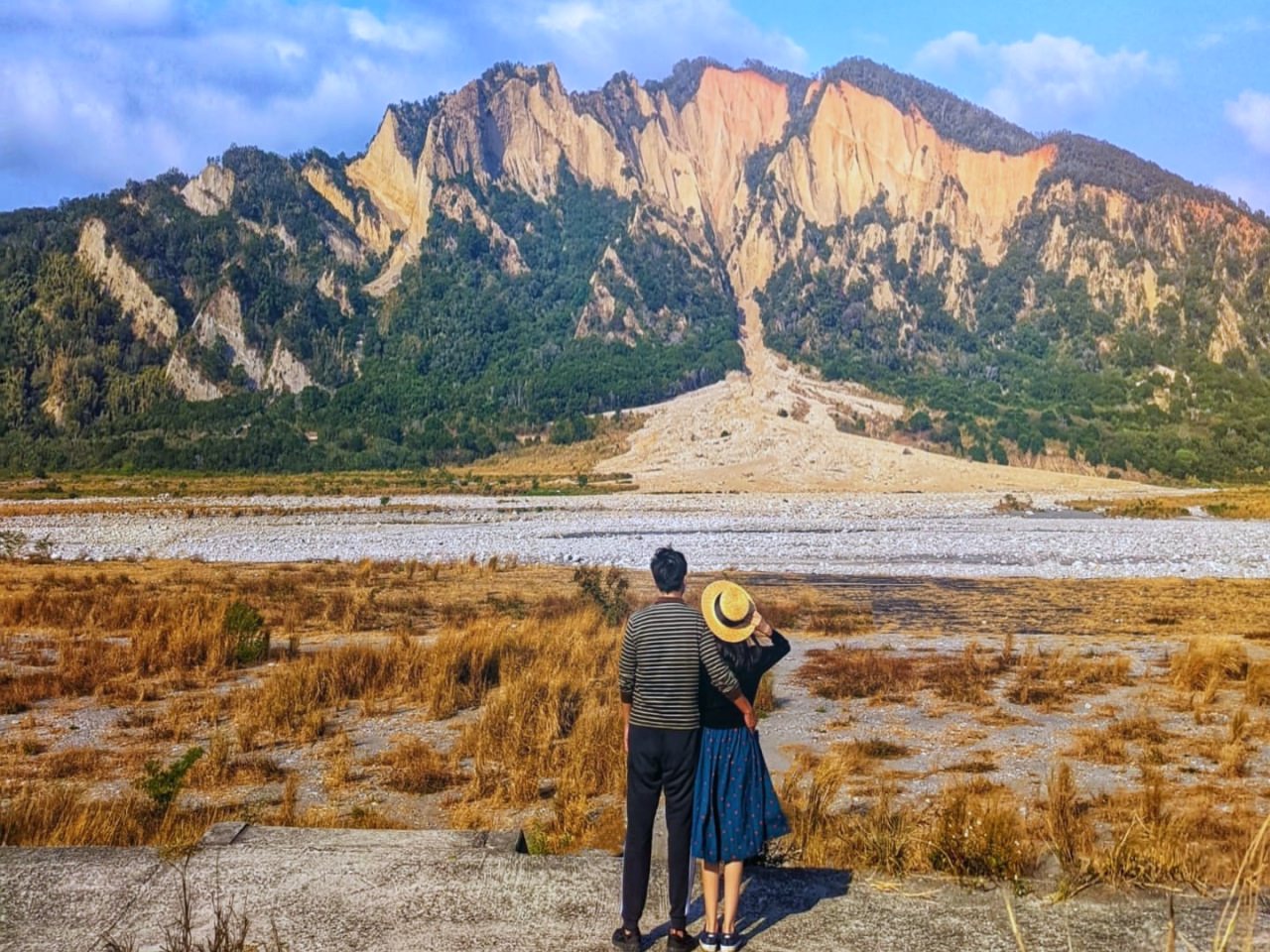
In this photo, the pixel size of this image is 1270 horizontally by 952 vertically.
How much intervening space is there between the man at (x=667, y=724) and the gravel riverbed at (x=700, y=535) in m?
21.9

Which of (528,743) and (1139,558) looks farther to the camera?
(1139,558)

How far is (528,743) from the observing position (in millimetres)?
9734

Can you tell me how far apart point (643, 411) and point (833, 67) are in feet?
308

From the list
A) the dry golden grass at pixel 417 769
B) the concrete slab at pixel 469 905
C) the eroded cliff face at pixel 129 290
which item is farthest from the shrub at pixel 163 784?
the eroded cliff face at pixel 129 290

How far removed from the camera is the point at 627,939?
491cm

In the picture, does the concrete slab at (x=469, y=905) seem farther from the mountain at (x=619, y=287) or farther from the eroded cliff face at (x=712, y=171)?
the eroded cliff face at (x=712, y=171)

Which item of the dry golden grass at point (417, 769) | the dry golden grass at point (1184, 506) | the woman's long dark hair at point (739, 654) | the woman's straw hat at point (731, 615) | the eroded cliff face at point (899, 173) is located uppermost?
the eroded cliff face at point (899, 173)

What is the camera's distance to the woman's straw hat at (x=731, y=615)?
16.4 feet

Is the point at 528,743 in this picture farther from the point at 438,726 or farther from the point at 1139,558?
the point at 1139,558

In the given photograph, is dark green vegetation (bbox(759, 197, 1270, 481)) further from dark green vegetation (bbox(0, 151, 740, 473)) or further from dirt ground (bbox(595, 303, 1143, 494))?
dark green vegetation (bbox(0, 151, 740, 473))

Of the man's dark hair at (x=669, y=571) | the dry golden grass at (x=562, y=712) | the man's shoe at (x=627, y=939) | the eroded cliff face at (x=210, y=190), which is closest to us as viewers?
the man's shoe at (x=627, y=939)

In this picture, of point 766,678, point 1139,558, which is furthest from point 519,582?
point 1139,558

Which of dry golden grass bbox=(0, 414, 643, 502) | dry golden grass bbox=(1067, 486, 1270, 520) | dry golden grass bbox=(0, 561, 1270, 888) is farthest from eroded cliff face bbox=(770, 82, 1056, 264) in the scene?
dry golden grass bbox=(0, 561, 1270, 888)

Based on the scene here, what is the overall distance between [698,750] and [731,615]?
2.12ft
